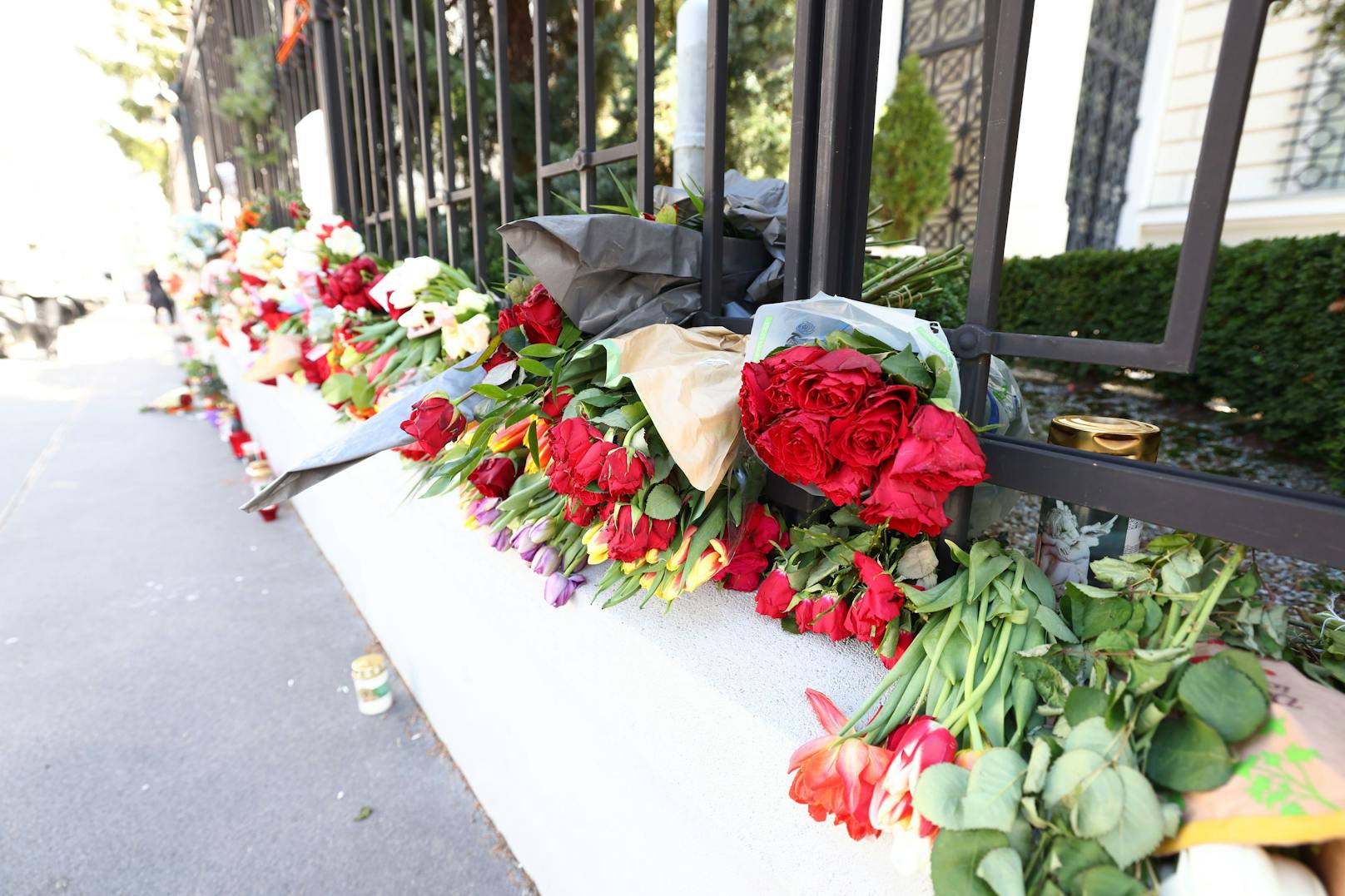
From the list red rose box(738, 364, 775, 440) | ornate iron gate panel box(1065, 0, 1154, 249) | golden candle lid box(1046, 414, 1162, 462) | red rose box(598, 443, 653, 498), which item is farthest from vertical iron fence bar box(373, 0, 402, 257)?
ornate iron gate panel box(1065, 0, 1154, 249)

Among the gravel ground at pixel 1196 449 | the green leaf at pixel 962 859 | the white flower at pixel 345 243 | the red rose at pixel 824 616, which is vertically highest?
the white flower at pixel 345 243

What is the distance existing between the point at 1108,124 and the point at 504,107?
9.26 meters

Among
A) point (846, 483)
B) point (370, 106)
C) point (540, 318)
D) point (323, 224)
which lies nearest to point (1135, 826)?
point (846, 483)

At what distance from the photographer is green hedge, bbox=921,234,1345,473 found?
326 cm

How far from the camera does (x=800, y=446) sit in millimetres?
776

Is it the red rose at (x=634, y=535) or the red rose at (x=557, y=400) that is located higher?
the red rose at (x=557, y=400)

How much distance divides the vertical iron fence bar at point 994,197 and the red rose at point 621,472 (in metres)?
0.44

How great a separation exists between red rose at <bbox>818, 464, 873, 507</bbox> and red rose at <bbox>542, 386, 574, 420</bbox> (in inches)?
20.4

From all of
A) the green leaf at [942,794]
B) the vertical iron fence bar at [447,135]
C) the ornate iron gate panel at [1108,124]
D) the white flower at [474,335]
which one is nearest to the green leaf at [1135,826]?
the green leaf at [942,794]

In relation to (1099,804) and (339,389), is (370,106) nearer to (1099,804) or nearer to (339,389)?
(339,389)

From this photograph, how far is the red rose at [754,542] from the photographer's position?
1143 millimetres

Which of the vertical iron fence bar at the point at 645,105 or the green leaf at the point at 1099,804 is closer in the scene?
the green leaf at the point at 1099,804

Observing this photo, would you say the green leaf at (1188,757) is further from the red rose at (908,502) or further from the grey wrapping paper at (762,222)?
the grey wrapping paper at (762,222)

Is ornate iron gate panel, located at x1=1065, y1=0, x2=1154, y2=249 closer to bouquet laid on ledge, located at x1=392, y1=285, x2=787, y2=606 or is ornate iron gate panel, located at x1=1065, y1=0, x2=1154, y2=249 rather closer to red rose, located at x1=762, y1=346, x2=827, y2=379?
bouquet laid on ledge, located at x1=392, y1=285, x2=787, y2=606
